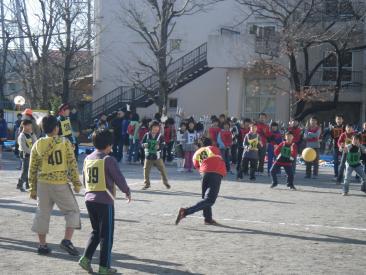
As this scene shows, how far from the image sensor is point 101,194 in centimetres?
712

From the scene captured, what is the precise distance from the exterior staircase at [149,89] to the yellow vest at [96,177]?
2390 cm

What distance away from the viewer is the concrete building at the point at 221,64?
101ft

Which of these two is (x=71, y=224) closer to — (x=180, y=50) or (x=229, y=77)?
(x=229, y=77)

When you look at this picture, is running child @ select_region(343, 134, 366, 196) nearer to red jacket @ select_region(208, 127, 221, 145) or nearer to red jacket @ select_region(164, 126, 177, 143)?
red jacket @ select_region(208, 127, 221, 145)

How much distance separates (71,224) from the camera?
26.0 ft

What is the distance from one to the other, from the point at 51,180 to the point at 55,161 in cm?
24

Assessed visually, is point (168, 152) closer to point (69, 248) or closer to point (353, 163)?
point (353, 163)

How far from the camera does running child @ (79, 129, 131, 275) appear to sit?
7008mm

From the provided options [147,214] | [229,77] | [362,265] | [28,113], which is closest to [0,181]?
[28,113]

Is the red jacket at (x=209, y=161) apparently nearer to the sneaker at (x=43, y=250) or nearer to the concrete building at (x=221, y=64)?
the sneaker at (x=43, y=250)

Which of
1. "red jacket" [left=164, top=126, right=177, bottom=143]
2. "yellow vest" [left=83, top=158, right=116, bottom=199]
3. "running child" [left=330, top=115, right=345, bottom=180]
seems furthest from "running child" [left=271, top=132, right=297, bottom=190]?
"yellow vest" [left=83, top=158, right=116, bottom=199]

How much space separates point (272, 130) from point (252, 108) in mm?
14419

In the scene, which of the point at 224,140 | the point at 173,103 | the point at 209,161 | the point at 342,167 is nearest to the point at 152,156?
the point at 209,161

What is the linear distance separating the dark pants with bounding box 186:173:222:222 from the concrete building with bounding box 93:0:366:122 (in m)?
20.0
